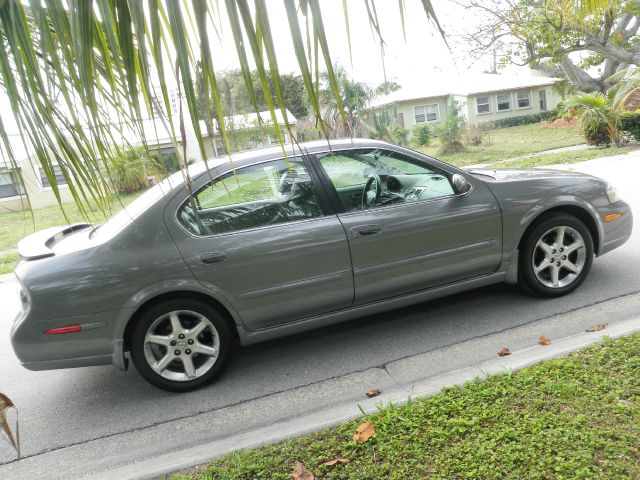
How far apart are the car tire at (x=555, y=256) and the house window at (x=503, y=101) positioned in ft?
118

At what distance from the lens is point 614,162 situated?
528 inches

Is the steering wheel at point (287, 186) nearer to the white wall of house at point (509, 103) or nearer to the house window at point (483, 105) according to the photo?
the white wall of house at point (509, 103)

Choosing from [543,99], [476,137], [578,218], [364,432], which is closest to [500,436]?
[364,432]

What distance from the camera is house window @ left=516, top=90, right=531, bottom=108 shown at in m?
38.4

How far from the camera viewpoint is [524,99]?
127 feet

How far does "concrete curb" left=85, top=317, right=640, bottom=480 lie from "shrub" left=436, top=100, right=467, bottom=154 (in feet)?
60.4

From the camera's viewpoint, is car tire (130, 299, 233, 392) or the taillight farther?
car tire (130, 299, 233, 392)

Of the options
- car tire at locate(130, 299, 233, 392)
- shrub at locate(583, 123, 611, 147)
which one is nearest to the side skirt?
car tire at locate(130, 299, 233, 392)

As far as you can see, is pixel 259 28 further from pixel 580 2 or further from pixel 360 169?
pixel 360 169

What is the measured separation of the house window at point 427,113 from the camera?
37125 mm

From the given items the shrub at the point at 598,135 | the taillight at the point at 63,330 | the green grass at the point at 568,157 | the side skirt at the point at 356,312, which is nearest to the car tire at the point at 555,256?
the side skirt at the point at 356,312

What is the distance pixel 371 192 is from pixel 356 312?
3.17ft

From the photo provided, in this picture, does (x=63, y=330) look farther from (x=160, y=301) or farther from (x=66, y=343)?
(x=160, y=301)

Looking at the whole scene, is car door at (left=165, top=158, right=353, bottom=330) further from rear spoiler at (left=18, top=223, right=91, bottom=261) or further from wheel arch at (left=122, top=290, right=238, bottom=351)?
rear spoiler at (left=18, top=223, right=91, bottom=261)
